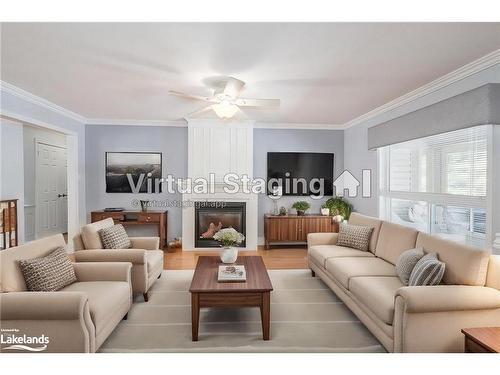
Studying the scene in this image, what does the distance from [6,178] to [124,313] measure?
12.4 ft

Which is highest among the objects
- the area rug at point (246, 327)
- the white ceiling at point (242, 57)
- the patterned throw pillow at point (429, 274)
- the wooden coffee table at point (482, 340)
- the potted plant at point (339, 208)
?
the white ceiling at point (242, 57)

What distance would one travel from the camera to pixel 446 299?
2.06m

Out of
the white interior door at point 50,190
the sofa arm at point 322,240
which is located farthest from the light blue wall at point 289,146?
the white interior door at point 50,190

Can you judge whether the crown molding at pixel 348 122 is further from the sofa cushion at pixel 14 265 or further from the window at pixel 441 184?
the sofa cushion at pixel 14 265

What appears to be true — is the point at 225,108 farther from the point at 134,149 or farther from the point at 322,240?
the point at 134,149

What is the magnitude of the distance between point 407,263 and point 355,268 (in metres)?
0.52

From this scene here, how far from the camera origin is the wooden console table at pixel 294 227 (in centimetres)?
556

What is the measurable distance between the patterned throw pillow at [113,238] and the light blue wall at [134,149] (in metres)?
2.10

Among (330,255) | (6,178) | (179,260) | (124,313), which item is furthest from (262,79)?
(6,178)

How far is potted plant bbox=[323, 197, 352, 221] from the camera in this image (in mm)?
5551

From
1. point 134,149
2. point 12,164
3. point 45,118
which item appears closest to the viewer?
point 45,118

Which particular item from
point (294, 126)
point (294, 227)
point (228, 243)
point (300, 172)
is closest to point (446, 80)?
point (228, 243)

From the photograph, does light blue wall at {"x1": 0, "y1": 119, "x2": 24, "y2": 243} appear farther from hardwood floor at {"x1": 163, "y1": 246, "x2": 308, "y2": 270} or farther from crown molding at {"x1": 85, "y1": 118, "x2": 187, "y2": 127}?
hardwood floor at {"x1": 163, "y1": 246, "x2": 308, "y2": 270}

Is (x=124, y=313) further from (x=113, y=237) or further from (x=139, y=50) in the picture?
(x=139, y=50)
